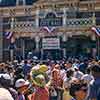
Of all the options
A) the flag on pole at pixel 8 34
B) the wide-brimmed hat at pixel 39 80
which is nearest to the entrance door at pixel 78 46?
the flag on pole at pixel 8 34

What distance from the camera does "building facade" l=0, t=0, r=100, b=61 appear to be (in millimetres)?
44469

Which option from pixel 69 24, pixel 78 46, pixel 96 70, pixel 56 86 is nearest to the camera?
pixel 96 70

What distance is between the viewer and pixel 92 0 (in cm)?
4712

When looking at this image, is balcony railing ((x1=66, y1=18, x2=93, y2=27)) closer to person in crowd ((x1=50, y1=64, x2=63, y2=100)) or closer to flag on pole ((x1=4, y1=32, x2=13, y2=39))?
flag on pole ((x1=4, y1=32, x2=13, y2=39))

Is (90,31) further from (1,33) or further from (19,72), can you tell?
(19,72)

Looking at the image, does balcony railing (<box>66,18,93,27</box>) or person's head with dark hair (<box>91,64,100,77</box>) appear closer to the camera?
person's head with dark hair (<box>91,64,100,77</box>)

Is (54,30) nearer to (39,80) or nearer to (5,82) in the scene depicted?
(39,80)

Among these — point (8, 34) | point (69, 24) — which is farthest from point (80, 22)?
point (8, 34)

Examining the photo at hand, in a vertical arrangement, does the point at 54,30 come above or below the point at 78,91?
below

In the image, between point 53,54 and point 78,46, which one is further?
point 78,46

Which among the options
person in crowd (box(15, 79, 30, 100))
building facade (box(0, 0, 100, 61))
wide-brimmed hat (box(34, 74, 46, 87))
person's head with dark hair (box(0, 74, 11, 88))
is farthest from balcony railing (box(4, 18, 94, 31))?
person's head with dark hair (box(0, 74, 11, 88))

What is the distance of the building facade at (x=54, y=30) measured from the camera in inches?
1751

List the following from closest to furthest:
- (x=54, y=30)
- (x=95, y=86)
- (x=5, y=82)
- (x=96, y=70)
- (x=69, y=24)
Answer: (x=5, y=82) → (x=95, y=86) → (x=96, y=70) → (x=54, y=30) → (x=69, y=24)

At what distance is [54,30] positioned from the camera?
44875 millimetres
